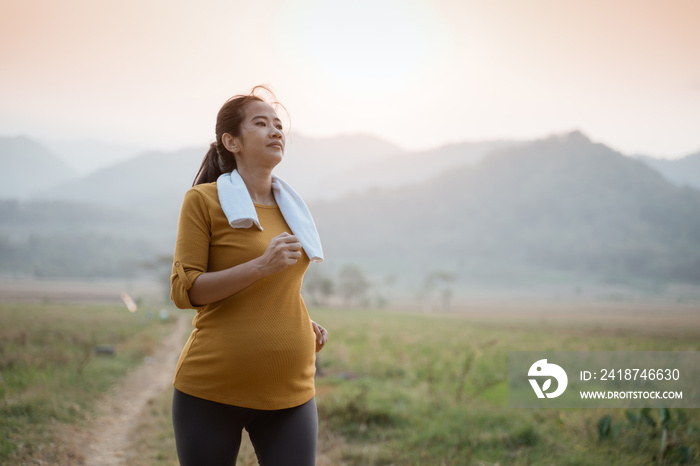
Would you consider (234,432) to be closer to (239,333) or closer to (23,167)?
(239,333)

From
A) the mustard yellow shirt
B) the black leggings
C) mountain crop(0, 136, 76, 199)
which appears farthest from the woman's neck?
mountain crop(0, 136, 76, 199)

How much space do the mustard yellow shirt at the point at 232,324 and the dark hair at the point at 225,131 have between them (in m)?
0.29

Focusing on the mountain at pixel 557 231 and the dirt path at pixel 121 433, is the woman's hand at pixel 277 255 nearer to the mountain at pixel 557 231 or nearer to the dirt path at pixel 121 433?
the dirt path at pixel 121 433

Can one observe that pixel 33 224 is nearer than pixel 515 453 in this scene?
No

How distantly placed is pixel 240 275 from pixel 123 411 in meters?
6.77

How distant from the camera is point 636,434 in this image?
520 centimetres

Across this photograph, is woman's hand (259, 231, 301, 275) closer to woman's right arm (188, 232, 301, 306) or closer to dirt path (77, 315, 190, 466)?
woman's right arm (188, 232, 301, 306)

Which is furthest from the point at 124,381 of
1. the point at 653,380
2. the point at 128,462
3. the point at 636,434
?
the point at 653,380

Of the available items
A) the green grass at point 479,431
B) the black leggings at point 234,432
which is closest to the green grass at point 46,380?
the green grass at point 479,431

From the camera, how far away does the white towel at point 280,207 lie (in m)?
1.91

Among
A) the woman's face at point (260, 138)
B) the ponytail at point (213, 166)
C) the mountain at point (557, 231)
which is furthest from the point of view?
the mountain at point (557, 231)

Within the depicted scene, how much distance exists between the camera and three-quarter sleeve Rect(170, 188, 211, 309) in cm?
183

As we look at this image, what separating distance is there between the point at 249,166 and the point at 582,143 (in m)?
220

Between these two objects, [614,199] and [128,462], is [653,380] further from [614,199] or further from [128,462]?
[614,199]
